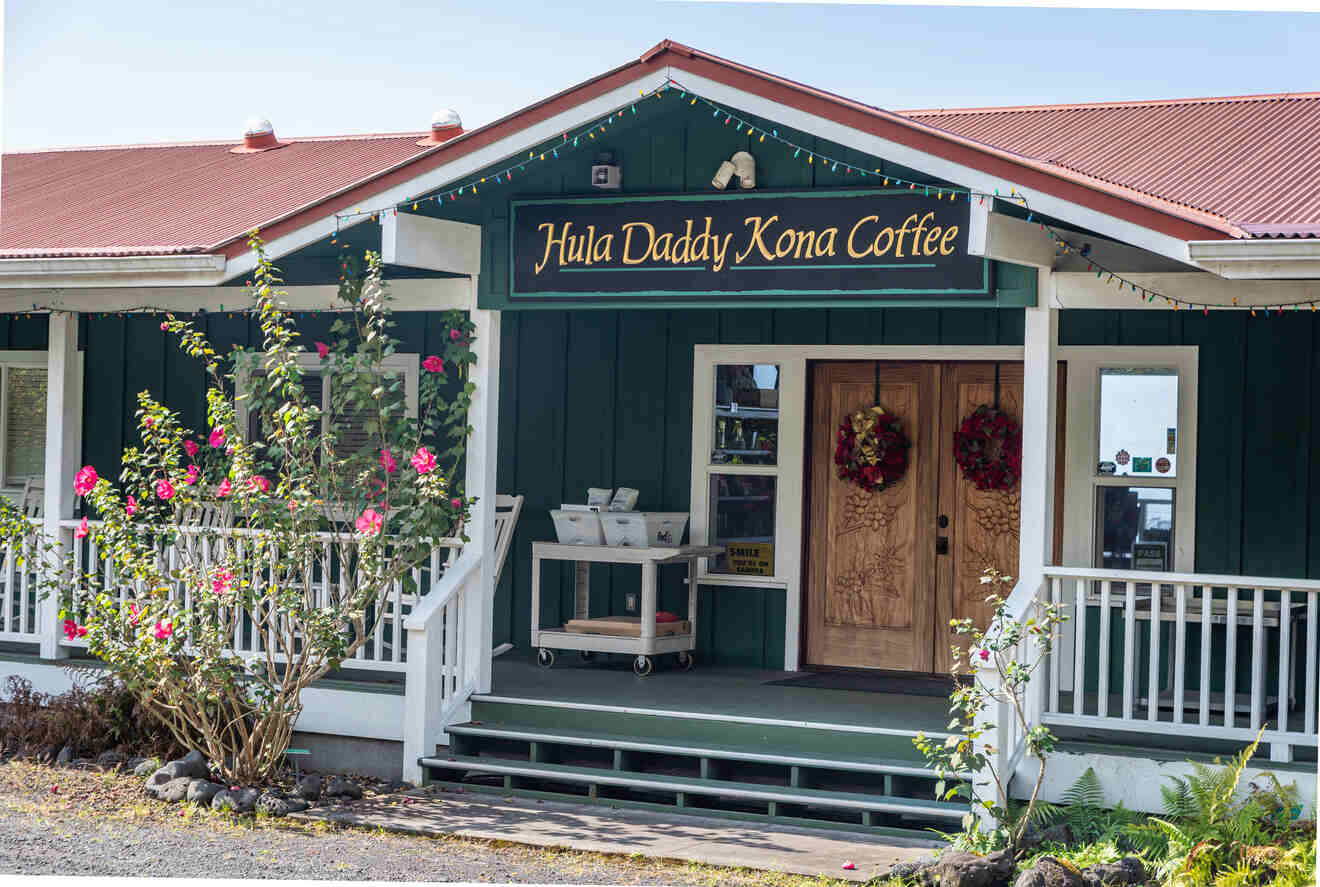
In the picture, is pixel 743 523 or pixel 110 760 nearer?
pixel 110 760

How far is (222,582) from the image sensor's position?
7973mm

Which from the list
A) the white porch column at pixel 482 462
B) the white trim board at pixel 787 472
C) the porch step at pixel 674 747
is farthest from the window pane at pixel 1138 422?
the white porch column at pixel 482 462

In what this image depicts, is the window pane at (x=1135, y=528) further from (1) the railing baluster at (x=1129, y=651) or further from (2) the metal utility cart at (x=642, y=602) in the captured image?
(2) the metal utility cart at (x=642, y=602)

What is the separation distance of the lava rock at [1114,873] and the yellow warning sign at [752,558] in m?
3.92

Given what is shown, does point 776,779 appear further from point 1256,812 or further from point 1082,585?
point 1256,812

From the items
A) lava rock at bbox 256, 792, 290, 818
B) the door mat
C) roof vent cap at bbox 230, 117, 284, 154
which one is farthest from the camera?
roof vent cap at bbox 230, 117, 284, 154

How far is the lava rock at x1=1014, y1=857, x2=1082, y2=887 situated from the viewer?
240 inches

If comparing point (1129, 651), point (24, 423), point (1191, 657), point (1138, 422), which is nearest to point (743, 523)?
point (1138, 422)

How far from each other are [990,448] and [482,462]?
10.3 ft

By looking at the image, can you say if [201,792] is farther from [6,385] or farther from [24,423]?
[6,385]

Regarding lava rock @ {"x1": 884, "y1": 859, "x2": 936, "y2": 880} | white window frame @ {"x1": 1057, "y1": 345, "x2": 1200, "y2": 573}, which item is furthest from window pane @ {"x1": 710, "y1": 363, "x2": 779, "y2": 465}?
lava rock @ {"x1": 884, "y1": 859, "x2": 936, "y2": 880}

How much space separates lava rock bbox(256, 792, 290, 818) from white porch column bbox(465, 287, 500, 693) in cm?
132

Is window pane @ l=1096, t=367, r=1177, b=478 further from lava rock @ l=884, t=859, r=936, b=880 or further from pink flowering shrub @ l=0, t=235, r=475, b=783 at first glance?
pink flowering shrub @ l=0, t=235, r=475, b=783

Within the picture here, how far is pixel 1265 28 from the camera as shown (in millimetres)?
19641
